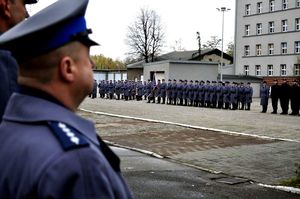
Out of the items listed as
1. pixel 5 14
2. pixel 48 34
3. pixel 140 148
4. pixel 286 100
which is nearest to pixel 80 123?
pixel 48 34

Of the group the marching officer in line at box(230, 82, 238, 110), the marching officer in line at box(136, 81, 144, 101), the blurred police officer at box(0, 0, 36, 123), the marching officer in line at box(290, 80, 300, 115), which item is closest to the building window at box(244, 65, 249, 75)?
the marching officer in line at box(136, 81, 144, 101)

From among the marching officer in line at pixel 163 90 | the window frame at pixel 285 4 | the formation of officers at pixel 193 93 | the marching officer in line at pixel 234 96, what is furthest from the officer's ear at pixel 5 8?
the window frame at pixel 285 4

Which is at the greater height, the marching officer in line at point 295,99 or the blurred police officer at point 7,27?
the blurred police officer at point 7,27

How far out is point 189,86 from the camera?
101 feet

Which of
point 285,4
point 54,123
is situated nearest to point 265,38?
→ point 285,4

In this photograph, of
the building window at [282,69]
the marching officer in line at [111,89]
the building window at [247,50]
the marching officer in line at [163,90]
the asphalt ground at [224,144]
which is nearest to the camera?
the asphalt ground at [224,144]

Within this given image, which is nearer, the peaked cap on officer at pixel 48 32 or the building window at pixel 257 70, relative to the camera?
the peaked cap on officer at pixel 48 32

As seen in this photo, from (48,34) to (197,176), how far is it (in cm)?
701

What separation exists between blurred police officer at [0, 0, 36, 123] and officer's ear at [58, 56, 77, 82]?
0.86 meters

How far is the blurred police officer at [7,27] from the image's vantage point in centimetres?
242

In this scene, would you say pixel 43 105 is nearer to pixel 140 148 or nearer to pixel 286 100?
pixel 140 148

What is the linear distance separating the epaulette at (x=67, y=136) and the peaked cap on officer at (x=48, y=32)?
27 cm

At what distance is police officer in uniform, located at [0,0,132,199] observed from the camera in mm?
1431

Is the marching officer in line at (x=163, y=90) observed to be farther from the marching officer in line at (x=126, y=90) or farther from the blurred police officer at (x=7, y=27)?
the blurred police officer at (x=7, y=27)
